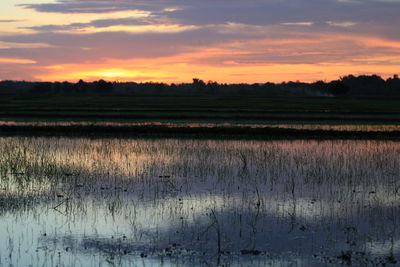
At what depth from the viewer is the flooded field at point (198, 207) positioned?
866 centimetres

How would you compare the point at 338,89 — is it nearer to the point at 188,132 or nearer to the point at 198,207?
the point at 188,132

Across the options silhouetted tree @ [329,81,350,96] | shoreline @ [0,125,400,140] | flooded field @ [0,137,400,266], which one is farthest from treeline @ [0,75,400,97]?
flooded field @ [0,137,400,266]

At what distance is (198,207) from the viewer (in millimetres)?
11875

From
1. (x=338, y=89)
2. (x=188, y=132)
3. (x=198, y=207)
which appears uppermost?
(x=338, y=89)

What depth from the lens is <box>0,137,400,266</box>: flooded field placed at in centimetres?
866

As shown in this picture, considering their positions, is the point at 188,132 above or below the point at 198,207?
above

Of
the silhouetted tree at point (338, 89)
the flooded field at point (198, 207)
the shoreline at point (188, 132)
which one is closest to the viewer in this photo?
the flooded field at point (198, 207)

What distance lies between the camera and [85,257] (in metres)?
8.46

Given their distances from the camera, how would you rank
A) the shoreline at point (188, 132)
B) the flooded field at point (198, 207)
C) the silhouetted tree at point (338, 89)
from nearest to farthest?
the flooded field at point (198, 207)
the shoreline at point (188, 132)
the silhouetted tree at point (338, 89)

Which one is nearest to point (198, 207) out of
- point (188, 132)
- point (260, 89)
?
point (188, 132)

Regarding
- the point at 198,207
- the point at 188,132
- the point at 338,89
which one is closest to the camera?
the point at 198,207

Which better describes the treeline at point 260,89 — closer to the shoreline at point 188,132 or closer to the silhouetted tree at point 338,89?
the silhouetted tree at point 338,89

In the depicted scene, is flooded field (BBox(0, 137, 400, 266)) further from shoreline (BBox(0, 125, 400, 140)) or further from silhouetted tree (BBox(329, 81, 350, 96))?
silhouetted tree (BBox(329, 81, 350, 96))

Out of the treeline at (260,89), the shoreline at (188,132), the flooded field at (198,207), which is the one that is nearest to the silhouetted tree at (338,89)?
the treeline at (260,89)
